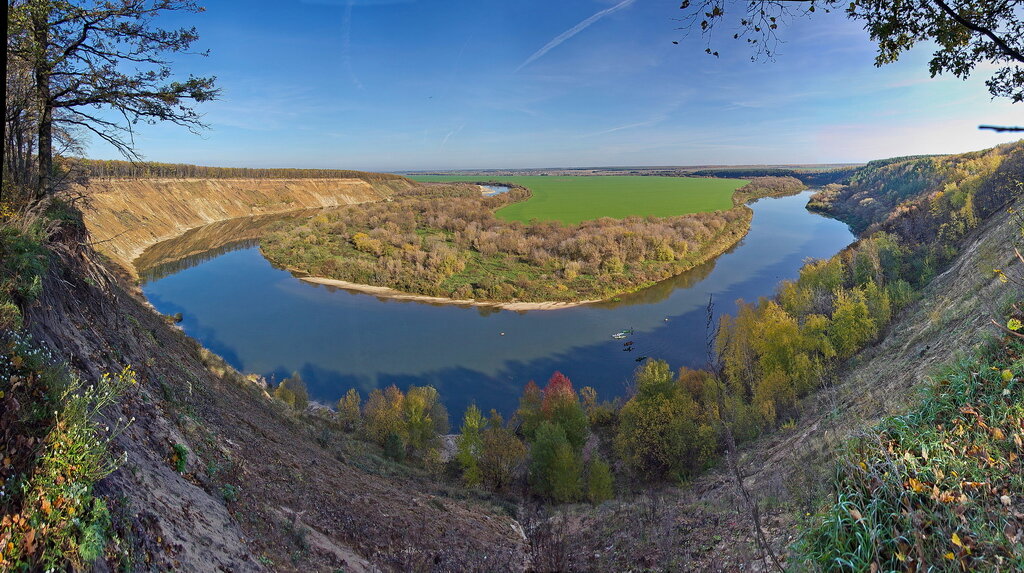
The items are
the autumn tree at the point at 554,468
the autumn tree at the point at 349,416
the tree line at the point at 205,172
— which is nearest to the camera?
the autumn tree at the point at 554,468

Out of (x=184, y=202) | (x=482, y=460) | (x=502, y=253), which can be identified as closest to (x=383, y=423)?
(x=482, y=460)

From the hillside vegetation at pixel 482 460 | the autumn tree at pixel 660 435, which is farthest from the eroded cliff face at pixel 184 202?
the autumn tree at pixel 660 435

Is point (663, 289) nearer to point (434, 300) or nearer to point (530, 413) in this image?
point (434, 300)

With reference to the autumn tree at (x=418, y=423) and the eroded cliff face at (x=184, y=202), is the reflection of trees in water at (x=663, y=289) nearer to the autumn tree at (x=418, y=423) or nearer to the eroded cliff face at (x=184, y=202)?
the autumn tree at (x=418, y=423)

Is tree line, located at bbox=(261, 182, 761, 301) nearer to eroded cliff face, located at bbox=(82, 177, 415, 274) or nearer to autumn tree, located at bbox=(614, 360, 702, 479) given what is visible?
eroded cliff face, located at bbox=(82, 177, 415, 274)

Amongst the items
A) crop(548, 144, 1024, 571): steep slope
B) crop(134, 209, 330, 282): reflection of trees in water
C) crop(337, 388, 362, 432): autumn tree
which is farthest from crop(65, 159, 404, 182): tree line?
crop(548, 144, 1024, 571): steep slope

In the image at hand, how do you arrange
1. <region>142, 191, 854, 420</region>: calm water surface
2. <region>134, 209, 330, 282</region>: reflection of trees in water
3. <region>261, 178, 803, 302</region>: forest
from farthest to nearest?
1. <region>134, 209, 330, 282</region>: reflection of trees in water
2. <region>261, 178, 803, 302</region>: forest
3. <region>142, 191, 854, 420</region>: calm water surface

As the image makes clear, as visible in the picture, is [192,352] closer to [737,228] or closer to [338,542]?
[338,542]
